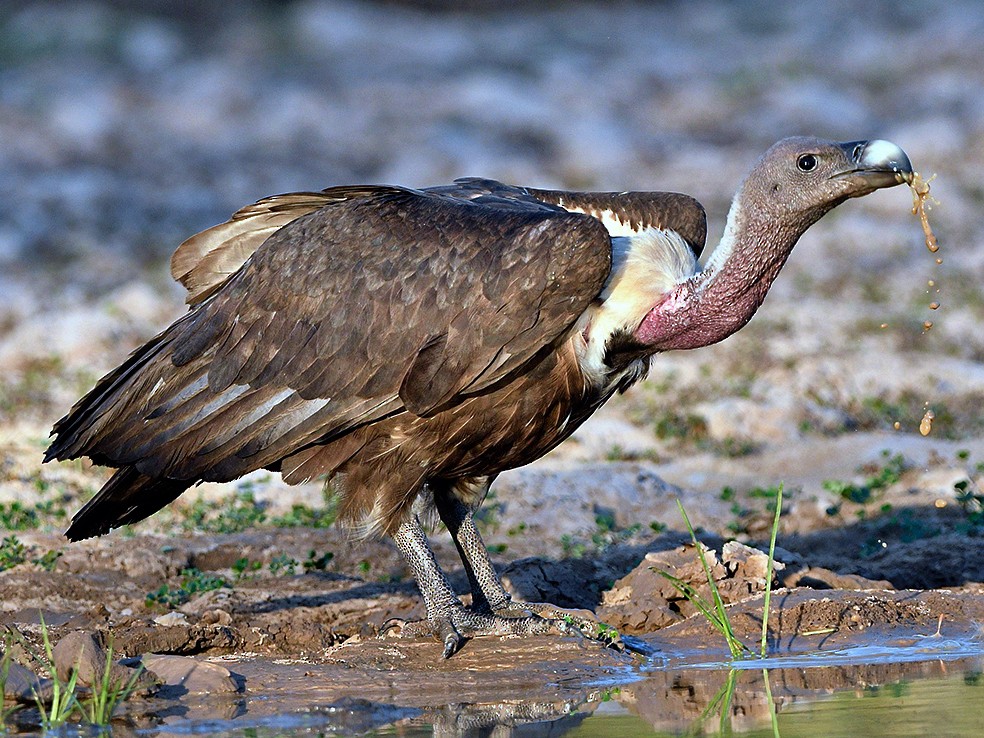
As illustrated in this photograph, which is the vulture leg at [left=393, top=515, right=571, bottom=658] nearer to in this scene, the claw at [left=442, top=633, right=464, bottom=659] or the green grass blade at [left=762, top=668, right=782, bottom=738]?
the claw at [left=442, top=633, right=464, bottom=659]

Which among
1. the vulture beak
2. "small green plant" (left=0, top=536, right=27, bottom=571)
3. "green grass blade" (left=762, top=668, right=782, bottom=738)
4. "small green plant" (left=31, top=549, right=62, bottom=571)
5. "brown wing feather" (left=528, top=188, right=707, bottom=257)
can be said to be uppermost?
"brown wing feather" (left=528, top=188, right=707, bottom=257)

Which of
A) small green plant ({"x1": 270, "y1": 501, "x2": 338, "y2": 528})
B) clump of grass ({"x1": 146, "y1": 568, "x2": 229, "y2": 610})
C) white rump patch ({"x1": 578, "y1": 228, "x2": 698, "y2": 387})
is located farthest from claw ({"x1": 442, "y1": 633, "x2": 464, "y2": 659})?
small green plant ({"x1": 270, "y1": 501, "x2": 338, "y2": 528})

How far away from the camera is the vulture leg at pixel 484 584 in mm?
6168

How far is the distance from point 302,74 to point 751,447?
973cm

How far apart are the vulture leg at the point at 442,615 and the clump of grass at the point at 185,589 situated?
1.11m

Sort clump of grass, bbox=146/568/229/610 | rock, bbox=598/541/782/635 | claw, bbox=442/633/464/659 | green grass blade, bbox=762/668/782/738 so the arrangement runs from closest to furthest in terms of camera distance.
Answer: green grass blade, bbox=762/668/782/738 → claw, bbox=442/633/464/659 → rock, bbox=598/541/782/635 → clump of grass, bbox=146/568/229/610

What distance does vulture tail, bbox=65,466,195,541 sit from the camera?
6.33m

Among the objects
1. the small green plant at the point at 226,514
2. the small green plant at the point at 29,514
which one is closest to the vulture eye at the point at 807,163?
the small green plant at the point at 226,514

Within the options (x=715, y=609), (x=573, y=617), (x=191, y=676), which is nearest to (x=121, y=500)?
(x=191, y=676)

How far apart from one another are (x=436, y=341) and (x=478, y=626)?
42.2 inches

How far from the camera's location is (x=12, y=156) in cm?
1528

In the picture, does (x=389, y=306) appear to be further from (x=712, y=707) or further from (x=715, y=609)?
(x=712, y=707)

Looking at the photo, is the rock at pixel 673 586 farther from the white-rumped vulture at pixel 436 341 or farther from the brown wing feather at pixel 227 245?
the brown wing feather at pixel 227 245

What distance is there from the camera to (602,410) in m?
10.2
